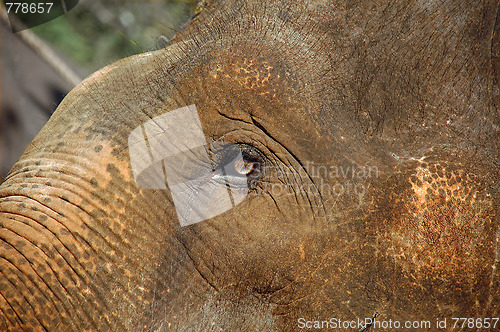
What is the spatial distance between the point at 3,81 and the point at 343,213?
131 inches

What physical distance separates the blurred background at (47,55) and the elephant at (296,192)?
6.15 ft

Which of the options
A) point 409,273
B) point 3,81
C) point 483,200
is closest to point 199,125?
point 409,273

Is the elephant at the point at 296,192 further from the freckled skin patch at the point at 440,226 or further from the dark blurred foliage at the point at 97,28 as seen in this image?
the dark blurred foliage at the point at 97,28

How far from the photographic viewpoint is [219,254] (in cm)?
186

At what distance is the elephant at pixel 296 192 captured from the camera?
182 cm

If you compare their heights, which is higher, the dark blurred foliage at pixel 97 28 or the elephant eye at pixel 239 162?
the dark blurred foliage at pixel 97 28

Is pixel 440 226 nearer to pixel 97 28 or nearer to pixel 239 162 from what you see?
pixel 239 162

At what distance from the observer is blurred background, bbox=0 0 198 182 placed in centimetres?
364

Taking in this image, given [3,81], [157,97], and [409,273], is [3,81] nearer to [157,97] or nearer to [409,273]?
[157,97]

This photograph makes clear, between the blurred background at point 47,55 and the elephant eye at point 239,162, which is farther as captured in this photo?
the blurred background at point 47,55

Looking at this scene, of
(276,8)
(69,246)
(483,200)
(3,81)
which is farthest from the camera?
(3,81)

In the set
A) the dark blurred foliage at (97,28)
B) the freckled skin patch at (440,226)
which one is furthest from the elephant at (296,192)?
the dark blurred foliage at (97,28)

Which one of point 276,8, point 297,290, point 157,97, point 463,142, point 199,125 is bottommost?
point 297,290

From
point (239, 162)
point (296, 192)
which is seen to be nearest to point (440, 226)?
point (296, 192)
